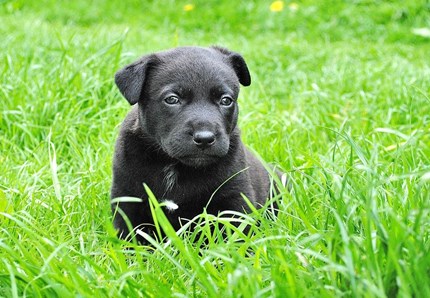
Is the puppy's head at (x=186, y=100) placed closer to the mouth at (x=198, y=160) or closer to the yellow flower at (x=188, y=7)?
the mouth at (x=198, y=160)

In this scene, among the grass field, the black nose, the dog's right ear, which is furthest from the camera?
the dog's right ear

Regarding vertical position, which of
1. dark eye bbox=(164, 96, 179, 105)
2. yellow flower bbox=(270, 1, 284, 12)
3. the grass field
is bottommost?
yellow flower bbox=(270, 1, 284, 12)

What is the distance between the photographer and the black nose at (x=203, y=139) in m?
3.35

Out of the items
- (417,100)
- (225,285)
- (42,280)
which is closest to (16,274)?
(42,280)

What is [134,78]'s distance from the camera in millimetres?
3621

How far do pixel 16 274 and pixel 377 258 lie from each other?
1318mm

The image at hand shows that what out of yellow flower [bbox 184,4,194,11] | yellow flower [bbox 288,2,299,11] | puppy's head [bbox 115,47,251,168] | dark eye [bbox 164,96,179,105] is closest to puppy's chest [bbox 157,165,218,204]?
puppy's head [bbox 115,47,251,168]

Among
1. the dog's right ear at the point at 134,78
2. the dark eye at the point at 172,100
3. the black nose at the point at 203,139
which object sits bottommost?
the black nose at the point at 203,139

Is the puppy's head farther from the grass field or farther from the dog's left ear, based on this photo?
the grass field

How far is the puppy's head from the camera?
3420 millimetres

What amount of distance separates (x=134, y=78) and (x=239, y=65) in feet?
2.22

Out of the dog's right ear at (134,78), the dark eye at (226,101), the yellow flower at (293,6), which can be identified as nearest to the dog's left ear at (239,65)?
the dark eye at (226,101)

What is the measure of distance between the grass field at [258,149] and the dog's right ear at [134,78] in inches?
23.5

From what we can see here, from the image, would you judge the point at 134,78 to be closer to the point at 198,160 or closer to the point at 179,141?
the point at 179,141
